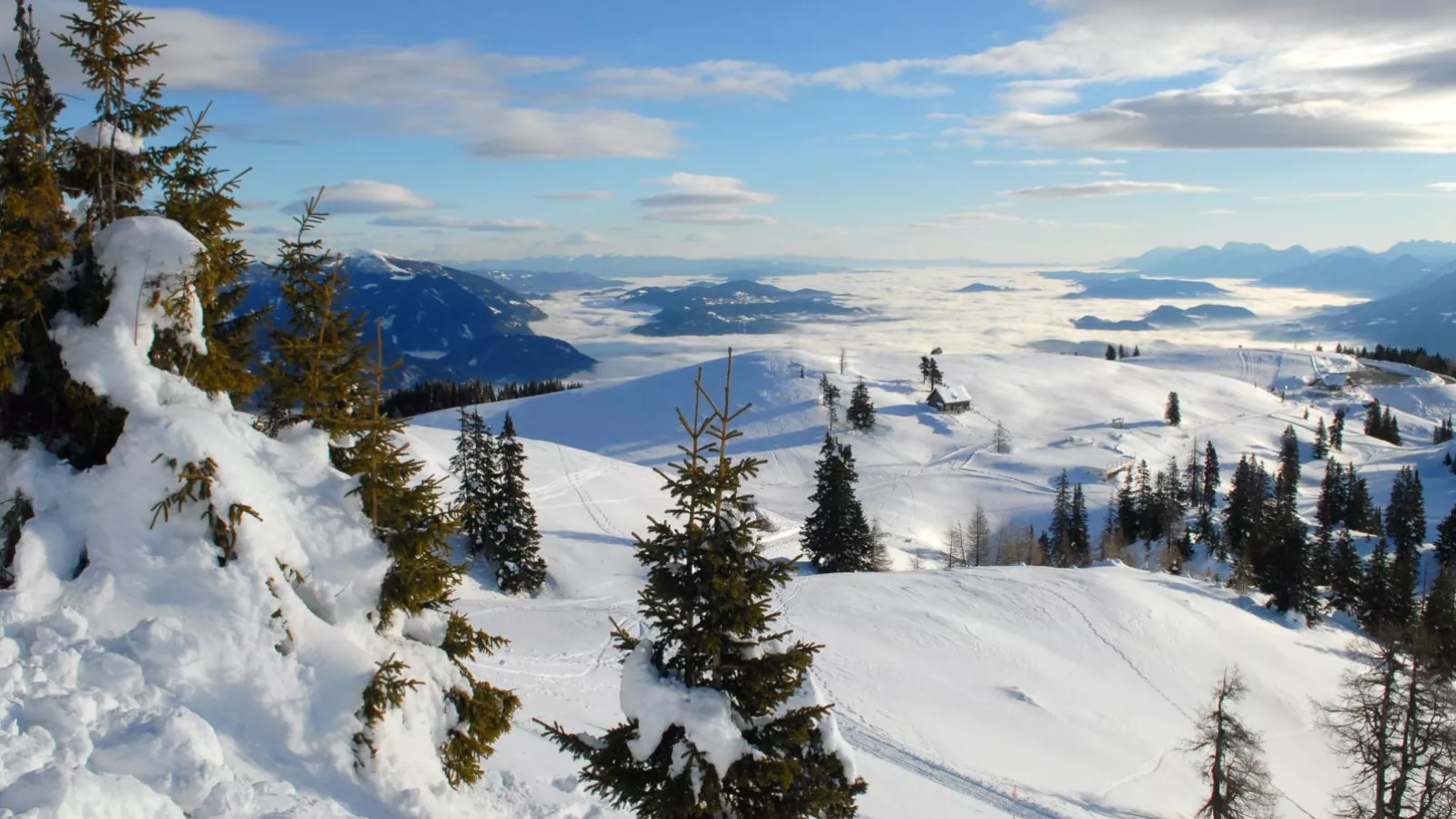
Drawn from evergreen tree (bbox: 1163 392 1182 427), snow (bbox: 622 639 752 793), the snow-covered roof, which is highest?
snow (bbox: 622 639 752 793)

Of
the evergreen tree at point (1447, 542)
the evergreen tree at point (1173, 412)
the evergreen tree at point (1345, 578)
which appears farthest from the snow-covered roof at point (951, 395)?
the evergreen tree at point (1345, 578)

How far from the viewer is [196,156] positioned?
11.9 meters

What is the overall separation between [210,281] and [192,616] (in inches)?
176

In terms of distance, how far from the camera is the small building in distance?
138 m

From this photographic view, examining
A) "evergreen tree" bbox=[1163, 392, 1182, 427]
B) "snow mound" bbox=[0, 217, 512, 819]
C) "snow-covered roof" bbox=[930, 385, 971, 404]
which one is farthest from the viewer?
"evergreen tree" bbox=[1163, 392, 1182, 427]

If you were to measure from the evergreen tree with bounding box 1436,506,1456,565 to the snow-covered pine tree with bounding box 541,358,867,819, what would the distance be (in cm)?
9410

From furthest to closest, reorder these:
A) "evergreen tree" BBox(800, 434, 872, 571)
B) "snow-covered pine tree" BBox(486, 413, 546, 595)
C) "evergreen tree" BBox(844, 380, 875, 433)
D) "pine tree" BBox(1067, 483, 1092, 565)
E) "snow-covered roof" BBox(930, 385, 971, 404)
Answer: "snow-covered roof" BBox(930, 385, 971, 404) < "evergreen tree" BBox(844, 380, 875, 433) < "pine tree" BBox(1067, 483, 1092, 565) < "evergreen tree" BBox(800, 434, 872, 571) < "snow-covered pine tree" BBox(486, 413, 546, 595)

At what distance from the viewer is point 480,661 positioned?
81.1 ft

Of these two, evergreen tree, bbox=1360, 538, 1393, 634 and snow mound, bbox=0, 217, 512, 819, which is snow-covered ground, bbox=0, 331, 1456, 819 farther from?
evergreen tree, bbox=1360, 538, 1393, 634

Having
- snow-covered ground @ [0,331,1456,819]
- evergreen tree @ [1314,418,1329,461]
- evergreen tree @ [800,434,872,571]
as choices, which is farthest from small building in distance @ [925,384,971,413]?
evergreen tree @ [800,434,872,571]

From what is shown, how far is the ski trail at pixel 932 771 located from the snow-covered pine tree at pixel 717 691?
14.7 metres

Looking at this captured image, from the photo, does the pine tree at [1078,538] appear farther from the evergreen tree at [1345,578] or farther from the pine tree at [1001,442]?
the pine tree at [1001,442]

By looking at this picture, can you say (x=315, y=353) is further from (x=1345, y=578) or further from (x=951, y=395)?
(x=951, y=395)

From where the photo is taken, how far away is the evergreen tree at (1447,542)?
253 ft
